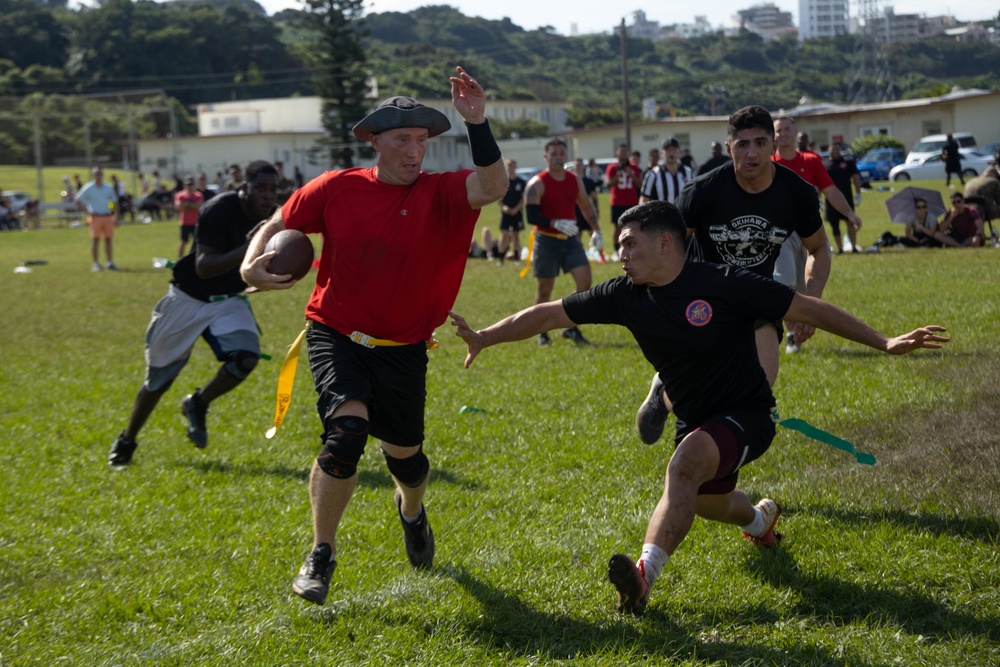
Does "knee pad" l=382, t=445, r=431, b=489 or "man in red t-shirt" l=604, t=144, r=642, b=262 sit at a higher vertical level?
"man in red t-shirt" l=604, t=144, r=642, b=262

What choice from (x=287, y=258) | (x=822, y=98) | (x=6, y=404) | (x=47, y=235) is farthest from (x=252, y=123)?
(x=822, y=98)

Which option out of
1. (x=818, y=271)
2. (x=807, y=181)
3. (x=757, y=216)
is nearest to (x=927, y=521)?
(x=818, y=271)

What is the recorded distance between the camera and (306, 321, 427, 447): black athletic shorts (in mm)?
5093

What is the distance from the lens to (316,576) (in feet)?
15.8

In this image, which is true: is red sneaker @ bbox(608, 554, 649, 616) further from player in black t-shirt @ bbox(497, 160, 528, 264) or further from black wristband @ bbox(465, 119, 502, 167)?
player in black t-shirt @ bbox(497, 160, 528, 264)

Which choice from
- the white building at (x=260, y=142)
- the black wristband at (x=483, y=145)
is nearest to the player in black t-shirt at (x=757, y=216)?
the black wristband at (x=483, y=145)

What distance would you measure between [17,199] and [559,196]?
44.2 m

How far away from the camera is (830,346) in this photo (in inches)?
445

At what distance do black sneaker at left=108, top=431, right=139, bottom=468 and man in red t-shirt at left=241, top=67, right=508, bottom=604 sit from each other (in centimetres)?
347

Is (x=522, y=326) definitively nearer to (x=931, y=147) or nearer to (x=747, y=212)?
(x=747, y=212)

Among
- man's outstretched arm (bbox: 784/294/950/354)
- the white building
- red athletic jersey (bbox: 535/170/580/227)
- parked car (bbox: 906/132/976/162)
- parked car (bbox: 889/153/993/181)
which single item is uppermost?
the white building

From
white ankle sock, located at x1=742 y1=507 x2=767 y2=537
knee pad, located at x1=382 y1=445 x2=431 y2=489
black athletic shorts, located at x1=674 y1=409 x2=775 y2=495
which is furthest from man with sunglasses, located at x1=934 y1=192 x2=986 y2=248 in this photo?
knee pad, located at x1=382 y1=445 x2=431 y2=489

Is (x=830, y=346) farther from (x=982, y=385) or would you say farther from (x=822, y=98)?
(x=822, y=98)

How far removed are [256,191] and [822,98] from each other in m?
162
